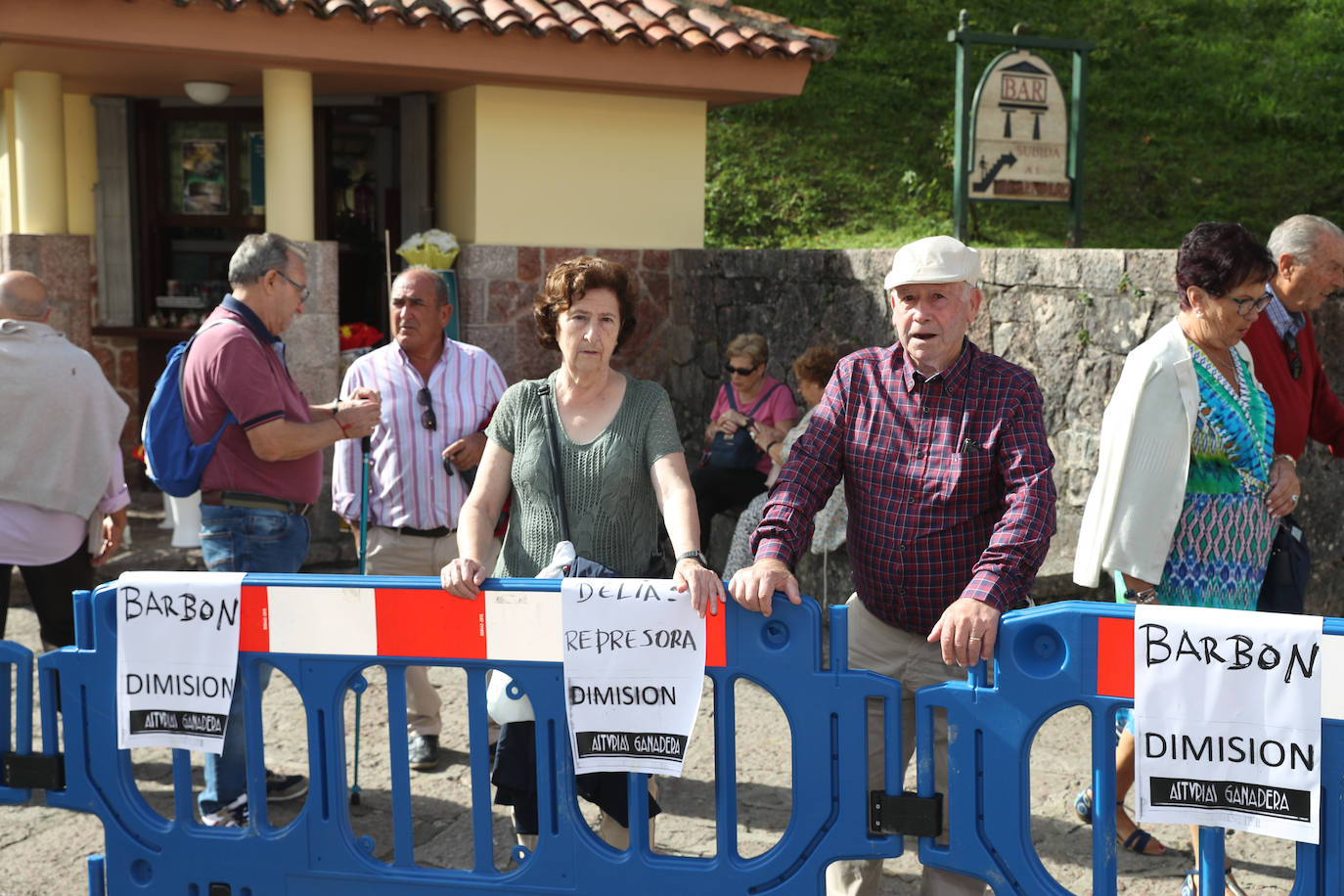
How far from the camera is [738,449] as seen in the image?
7.53 metres

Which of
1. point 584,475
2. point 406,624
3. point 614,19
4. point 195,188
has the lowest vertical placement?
point 406,624

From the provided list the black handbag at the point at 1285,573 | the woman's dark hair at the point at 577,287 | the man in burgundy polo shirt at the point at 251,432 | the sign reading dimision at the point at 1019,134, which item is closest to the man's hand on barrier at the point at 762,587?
the woman's dark hair at the point at 577,287

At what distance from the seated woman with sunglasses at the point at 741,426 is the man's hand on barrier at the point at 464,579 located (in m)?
4.26

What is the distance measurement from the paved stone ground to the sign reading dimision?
12.6ft

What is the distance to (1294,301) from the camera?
4215mm

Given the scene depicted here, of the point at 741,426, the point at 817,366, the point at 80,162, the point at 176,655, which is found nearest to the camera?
the point at 176,655

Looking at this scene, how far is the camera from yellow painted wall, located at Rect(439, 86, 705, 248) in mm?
9188

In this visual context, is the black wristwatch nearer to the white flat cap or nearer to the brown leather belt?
the white flat cap

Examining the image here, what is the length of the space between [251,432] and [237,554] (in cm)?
42

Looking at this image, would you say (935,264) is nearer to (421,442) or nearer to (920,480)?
(920,480)

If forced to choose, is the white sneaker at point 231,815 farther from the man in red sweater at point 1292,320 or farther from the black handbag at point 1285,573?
the man in red sweater at point 1292,320

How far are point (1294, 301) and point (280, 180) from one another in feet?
20.9

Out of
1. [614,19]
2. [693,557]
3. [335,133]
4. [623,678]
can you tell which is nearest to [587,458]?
[693,557]

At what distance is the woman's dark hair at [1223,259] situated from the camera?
11.8ft
